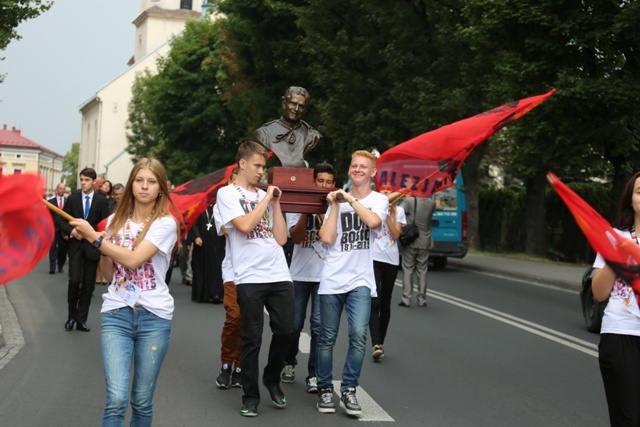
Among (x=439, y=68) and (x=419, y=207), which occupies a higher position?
(x=439, y=68)

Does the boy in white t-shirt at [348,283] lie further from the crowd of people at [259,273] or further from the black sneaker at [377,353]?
the black sneaker at [377,353]

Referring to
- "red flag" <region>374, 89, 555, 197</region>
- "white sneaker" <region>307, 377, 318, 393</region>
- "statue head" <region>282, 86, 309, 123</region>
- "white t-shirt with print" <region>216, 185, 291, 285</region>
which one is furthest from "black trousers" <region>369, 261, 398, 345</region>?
"white t-shirt with print" <region>216, 185, 291, 285</region>

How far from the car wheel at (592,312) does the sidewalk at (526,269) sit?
7.01 meters

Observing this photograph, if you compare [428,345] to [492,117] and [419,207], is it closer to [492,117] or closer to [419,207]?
[492,117]

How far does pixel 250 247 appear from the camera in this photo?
7.32m

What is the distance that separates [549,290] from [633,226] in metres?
15.7

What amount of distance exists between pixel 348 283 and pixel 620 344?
8.89 ft

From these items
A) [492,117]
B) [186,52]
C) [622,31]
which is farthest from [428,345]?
[186,52]

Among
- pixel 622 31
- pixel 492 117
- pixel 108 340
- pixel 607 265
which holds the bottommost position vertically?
pixel 108 340

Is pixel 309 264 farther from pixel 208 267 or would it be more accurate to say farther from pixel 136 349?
pixel 208 267

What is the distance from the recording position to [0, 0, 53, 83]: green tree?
25.9 metres

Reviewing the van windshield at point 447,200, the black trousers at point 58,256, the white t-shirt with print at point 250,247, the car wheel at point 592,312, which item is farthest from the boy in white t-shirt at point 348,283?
the van windshield at point 447,200

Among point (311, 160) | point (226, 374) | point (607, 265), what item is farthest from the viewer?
point (311, 160)

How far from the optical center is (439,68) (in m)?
31.2
